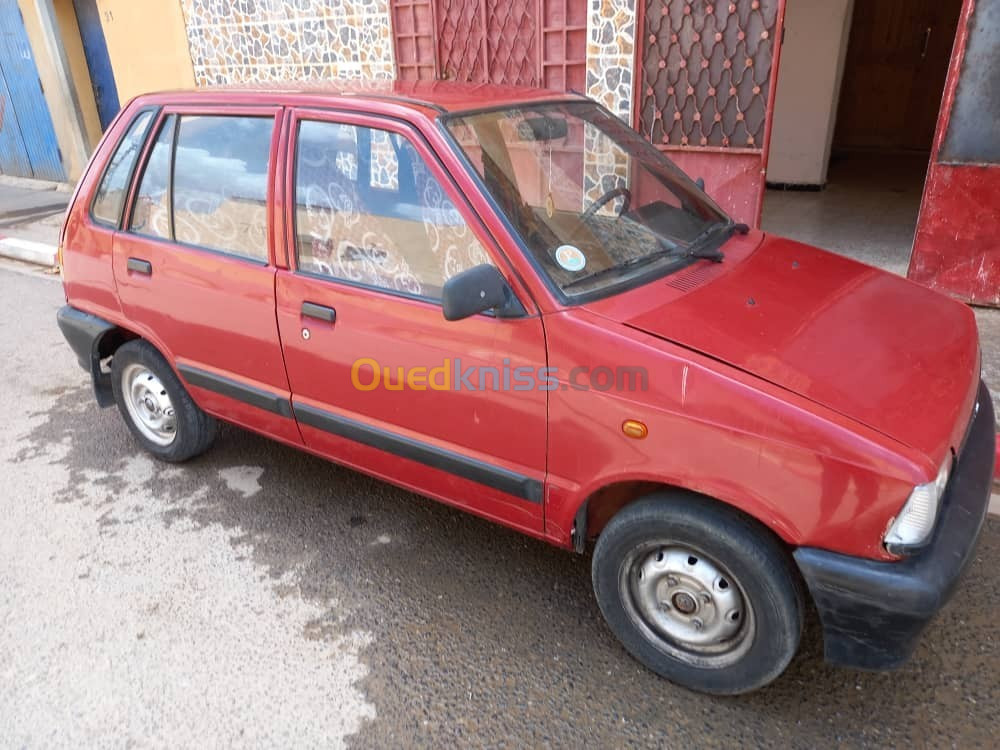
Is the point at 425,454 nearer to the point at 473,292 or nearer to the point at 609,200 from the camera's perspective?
the point at 473,292

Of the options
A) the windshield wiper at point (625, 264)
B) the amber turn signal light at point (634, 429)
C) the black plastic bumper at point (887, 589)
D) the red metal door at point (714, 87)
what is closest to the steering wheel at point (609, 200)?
the windshield wiper at point (625, 264)

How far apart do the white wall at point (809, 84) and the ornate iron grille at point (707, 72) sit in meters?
3.24

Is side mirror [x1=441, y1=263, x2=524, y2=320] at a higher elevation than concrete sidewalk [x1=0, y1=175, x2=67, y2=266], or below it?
higher

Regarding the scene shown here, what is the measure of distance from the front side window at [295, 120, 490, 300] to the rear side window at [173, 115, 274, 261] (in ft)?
0.76

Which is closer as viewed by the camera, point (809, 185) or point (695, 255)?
point (695, 255)

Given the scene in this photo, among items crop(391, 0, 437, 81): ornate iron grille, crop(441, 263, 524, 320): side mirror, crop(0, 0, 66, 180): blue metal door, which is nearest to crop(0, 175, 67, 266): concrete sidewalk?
crop(0, 0, 66, 180): blue metal door

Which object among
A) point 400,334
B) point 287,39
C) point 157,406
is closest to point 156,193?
point 157,406

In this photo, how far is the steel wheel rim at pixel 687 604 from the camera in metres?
2.24

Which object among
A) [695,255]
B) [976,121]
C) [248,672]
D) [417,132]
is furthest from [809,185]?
[248,672]

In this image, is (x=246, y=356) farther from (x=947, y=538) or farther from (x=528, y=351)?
(x=947, y=538)

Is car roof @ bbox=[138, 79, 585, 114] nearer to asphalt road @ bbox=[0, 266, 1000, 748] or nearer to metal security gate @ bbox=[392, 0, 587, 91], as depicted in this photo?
asphalt road @ bbox=[0, 266, 1000, 748]

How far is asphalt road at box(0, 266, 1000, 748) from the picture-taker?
232 centimetres

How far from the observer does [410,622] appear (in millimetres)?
2756

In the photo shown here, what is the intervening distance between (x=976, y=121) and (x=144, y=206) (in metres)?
5.13
